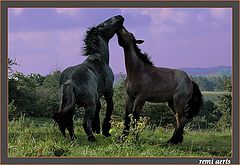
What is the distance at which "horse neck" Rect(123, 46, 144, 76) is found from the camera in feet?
27.8

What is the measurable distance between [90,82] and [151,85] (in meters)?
1.09

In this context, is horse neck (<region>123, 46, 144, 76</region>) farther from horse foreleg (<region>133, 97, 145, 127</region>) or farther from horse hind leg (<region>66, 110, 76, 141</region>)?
horse hind leg (<region>66, 110, 76, 141</region>)

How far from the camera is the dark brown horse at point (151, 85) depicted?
8.32m

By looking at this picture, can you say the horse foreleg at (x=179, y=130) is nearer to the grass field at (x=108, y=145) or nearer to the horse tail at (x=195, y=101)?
the grass field at (x=108, y=145)

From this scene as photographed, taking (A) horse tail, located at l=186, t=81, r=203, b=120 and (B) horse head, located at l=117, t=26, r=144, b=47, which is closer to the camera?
(B) horse head, located at l=117, t=26, r=144, b=47

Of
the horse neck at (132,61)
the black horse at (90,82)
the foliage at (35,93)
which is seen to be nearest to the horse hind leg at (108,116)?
the black horse at (90,82)

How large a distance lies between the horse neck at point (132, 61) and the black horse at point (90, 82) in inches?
18.2

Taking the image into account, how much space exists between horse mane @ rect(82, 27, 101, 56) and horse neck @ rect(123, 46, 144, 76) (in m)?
0.60

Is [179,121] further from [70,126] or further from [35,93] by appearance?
[35,93]

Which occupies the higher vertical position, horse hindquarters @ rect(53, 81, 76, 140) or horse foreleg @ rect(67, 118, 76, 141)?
horse hindquarters @ rect(53, 81, 76, 140)

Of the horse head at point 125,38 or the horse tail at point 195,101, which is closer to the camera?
the horse head at point 125,38

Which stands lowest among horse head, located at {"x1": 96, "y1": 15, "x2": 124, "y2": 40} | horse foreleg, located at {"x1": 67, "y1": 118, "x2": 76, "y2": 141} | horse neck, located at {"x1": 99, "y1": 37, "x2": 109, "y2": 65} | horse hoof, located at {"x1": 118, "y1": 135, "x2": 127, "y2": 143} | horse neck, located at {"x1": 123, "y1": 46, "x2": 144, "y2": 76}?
horse hoof, located at {"x1": 118, "y1": 135, "x2": 127, "y2": 143}

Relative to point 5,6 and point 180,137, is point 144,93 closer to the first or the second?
point 180,137

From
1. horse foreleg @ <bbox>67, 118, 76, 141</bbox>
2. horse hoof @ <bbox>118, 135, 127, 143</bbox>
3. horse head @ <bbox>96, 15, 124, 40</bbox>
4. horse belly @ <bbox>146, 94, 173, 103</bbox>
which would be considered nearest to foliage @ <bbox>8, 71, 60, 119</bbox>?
horse head @ <bbox>96, 15, 124, 40</bbox>
